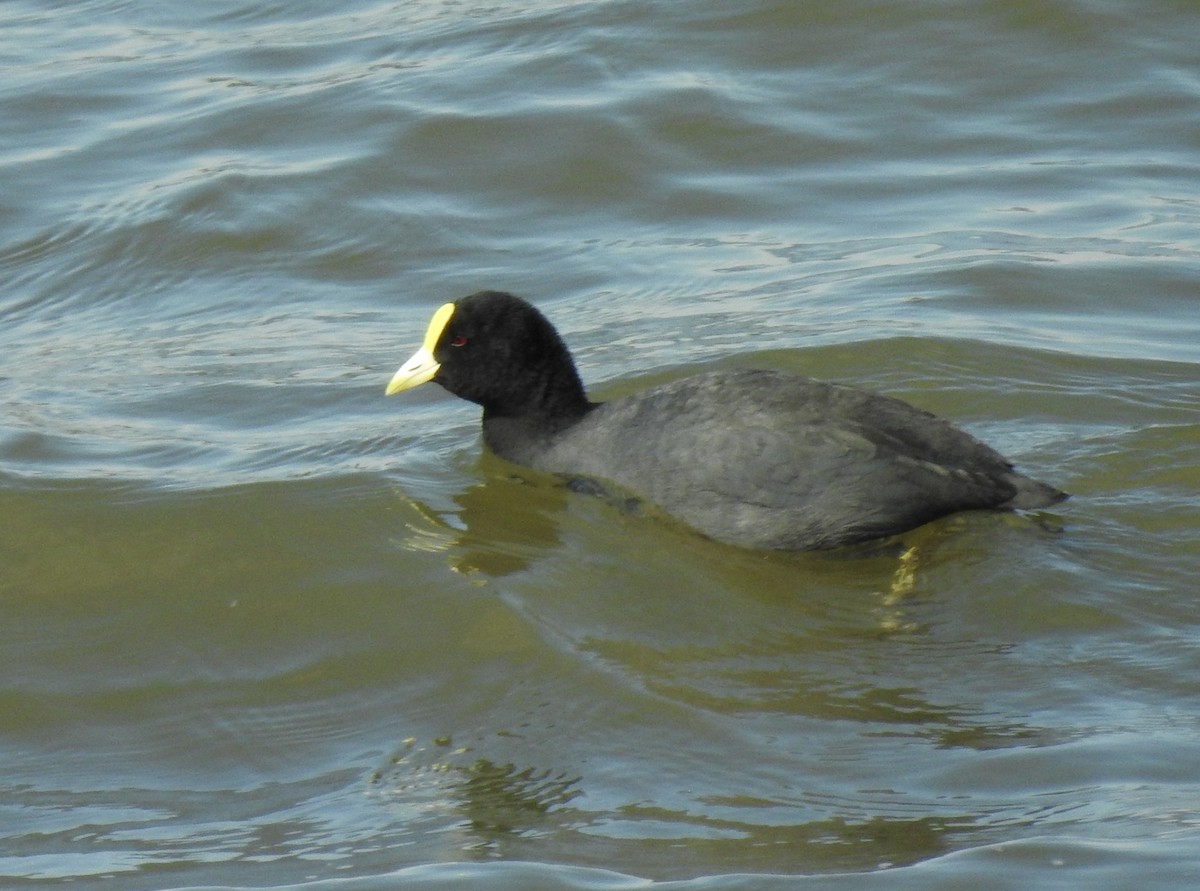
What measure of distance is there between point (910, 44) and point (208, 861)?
874cm

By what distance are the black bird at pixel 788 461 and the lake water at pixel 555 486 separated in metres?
0.14

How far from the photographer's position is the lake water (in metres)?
4.17

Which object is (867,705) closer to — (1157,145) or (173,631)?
(173,631)

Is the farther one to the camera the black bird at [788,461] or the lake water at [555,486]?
the black bird at [788,461]

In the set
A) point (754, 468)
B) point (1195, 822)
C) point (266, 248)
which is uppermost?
point (266, 248)

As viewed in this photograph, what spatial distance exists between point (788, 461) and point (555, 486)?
1075 mm

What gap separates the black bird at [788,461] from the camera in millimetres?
5523

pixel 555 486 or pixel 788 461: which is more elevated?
pixel 788 461

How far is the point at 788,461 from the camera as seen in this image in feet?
18.3

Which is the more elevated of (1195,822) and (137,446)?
(137,446)

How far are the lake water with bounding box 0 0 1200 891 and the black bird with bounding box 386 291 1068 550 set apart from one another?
144 millimetres

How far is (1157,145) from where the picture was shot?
10016 mm

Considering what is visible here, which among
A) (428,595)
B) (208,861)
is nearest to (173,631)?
(428,595)

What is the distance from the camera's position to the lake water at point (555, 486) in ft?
13.7
